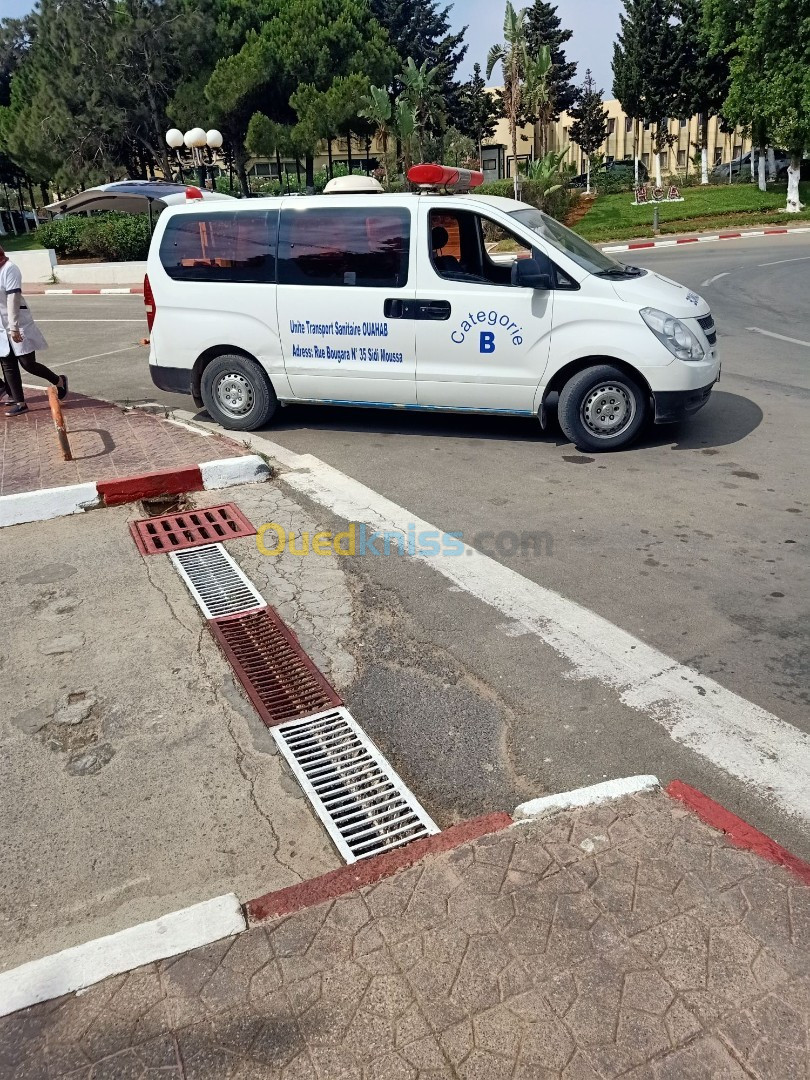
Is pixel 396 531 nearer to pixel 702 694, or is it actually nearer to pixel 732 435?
pixel 702 694

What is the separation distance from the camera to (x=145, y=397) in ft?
31.9

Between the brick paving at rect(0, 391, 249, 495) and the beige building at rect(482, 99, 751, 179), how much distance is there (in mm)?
58046

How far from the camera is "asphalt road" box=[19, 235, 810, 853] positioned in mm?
3729

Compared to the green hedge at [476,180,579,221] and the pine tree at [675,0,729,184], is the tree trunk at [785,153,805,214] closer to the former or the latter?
the green hedge at [476,180,579,221]

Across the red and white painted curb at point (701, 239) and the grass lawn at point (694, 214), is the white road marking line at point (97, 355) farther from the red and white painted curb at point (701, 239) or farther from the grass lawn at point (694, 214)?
the grass lawn at point (694, 214)

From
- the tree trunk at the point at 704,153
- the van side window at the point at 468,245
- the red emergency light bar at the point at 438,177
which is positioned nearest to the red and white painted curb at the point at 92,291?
the red emergency light bar at the point at 438,177

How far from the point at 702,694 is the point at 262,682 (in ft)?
6.67

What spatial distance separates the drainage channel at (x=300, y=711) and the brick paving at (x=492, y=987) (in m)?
0.39

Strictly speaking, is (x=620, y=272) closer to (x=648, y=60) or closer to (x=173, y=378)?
(x=173, y=378)

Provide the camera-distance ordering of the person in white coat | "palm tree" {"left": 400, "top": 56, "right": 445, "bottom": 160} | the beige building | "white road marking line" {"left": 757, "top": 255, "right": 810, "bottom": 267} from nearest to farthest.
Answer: the person in white coat
"white road marking line" {"left": 757, "top": 255, "right": 810, "bottom": 267}
"palm tree" {"left": 400, "top": 56, "right": 445, "bottom": 160}
the beige building

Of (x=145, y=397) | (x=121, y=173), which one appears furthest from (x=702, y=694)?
(x=121, y=173)

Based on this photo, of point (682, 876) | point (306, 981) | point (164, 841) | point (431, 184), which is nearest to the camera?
point (306, 981)

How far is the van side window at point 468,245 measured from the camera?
6.94 meters

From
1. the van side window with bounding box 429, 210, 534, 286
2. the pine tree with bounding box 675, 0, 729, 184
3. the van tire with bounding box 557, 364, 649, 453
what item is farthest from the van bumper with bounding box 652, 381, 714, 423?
the pine tree with bounding box 675, 0, 729, 184
